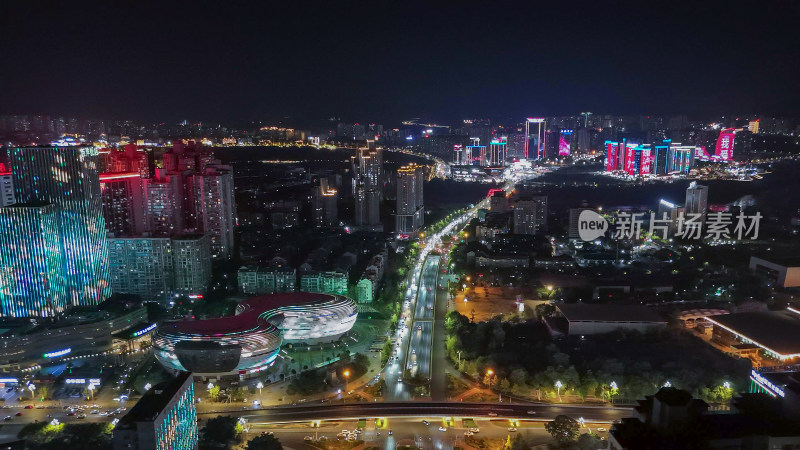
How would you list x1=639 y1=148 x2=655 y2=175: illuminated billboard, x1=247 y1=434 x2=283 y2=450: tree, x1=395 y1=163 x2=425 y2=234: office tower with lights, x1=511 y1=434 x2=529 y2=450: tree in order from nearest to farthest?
x1=247 y1=434 x2=283 y2=450: tree → x1=511 y1=434 x2=529 y2=450: tree → x1=395 y1=163 x2=425 y2=234: office tower with lights → x1=639 y1=148 x2=655 y2=175: illuminated billboard

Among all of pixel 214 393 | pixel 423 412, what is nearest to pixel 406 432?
pixel 423 412

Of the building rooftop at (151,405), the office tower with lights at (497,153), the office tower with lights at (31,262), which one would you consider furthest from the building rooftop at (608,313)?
the office tower with lights at (497,153)

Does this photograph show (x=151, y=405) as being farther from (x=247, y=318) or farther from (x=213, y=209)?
(x=213, y=209)

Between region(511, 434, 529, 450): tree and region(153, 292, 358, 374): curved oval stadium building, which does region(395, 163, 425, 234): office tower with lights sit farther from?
region(511, 434, 529, 450): tree

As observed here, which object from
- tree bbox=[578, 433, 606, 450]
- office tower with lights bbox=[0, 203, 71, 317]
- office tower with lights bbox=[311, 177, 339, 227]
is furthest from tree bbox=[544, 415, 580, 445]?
office tower with lights bbox=[311, 177, 339, 227]

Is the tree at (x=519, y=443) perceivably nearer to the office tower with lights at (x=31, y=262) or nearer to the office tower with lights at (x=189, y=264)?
the office tower with lights at (x=189, y=264)

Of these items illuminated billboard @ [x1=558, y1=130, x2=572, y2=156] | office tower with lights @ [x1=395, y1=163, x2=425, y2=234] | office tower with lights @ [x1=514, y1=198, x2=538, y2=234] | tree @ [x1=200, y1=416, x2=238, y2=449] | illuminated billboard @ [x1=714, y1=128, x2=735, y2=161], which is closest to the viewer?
tree @ [x1=200, y1=416, x2=238, y2=449]
